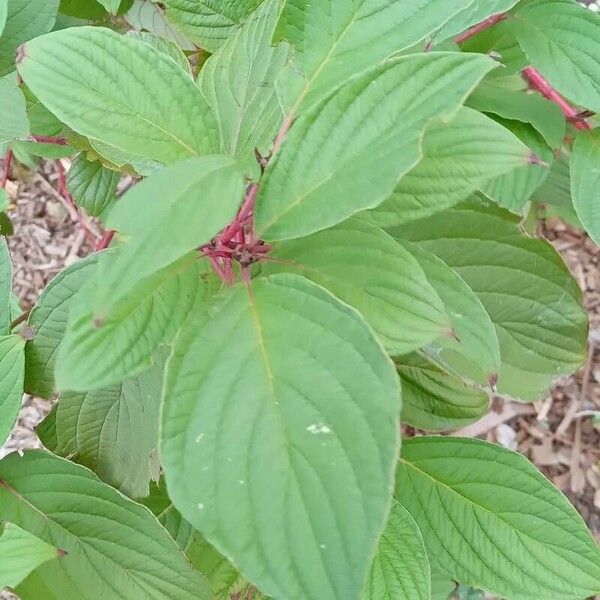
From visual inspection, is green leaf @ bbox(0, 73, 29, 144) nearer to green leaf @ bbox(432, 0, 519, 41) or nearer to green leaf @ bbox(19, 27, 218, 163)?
green leaf @ bbox(19, 27, 218, 163)

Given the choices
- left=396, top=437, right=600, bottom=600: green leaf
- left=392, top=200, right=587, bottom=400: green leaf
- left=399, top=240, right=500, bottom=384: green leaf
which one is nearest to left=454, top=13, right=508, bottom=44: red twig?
left=392, top=200, right=587, bottom=400: green leaf

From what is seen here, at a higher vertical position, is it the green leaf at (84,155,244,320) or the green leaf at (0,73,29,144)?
the green leaf at (84,155,244,320)

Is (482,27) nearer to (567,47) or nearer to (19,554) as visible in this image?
(567,47)

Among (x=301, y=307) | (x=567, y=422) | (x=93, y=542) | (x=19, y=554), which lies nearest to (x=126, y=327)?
(x=301, y=307)

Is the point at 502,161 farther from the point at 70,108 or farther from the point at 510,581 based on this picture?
the point at 510,581

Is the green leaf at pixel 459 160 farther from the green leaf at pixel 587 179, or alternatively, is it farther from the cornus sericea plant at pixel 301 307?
the green leaf at pixel 587 179
